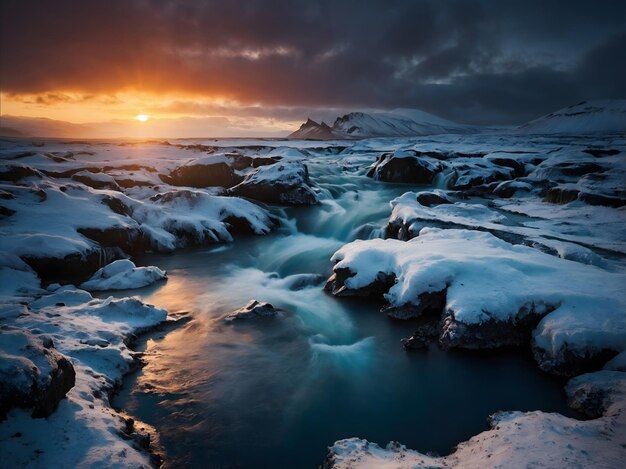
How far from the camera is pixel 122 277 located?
15695mm

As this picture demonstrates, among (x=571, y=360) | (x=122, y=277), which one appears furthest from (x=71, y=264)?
(x=571, y=360)

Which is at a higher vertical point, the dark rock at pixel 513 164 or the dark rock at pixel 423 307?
the dark rock at pixel 513 164

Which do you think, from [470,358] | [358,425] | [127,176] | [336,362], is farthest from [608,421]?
[127,176]

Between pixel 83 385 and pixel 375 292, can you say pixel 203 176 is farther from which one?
pixel 83 385

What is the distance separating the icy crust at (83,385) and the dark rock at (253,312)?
2.31 meters

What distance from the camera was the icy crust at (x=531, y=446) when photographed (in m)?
6.02

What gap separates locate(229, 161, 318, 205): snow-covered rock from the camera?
30.5 meters

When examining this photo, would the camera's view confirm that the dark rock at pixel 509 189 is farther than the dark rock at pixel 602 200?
Yes

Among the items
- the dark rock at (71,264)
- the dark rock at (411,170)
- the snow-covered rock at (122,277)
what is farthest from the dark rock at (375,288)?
the dark rock at (411,170)

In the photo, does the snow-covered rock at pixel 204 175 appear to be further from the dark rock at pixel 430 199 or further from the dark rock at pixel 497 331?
the dark rock at pixel 497 331

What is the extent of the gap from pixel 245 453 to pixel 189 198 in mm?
20052

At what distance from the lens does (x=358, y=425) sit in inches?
326

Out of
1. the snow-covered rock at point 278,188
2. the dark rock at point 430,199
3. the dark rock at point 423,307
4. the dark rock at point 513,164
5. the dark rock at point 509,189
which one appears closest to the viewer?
the dark rock at point 423,307

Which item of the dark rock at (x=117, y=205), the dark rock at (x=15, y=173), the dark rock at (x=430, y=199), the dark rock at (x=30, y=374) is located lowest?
the dark rock at (x=30, y=374)
